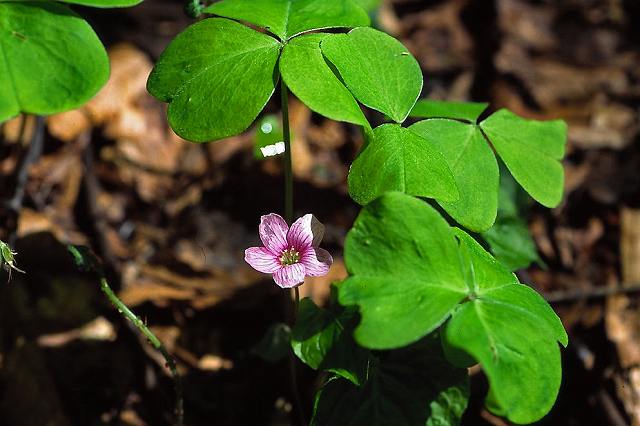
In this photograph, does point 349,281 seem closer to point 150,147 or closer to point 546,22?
point 150,147

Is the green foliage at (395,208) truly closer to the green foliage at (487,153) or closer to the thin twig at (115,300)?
the green foliage at (487,153)

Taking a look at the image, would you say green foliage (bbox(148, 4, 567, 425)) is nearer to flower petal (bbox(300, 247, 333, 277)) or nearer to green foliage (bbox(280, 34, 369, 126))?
green foliage (bbox(280, 34, 369, 126))

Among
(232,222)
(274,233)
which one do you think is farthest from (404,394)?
(232,222)

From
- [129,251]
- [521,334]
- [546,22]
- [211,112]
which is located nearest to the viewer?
→ [521,334]

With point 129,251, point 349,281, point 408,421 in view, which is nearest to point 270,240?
point 349,281

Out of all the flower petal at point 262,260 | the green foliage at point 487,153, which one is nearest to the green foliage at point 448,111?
the green foliage at point 487,153

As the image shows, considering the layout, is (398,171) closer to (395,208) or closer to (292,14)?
(395,208)
